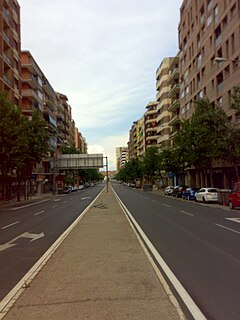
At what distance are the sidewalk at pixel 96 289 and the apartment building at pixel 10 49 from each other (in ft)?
139

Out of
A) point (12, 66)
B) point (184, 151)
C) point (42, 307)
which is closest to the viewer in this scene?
point (42, 307)

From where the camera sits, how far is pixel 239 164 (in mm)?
37125

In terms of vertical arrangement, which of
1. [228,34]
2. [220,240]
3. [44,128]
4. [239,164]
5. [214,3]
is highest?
[214,3]

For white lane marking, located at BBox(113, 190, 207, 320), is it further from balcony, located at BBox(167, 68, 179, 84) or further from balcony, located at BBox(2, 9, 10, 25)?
balcony, located at BBox(167, 68, 179, 84)

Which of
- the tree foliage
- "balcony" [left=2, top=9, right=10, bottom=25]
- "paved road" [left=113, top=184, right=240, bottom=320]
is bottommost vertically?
"paved road" [left=113, top=184, right=240, bottom=320]

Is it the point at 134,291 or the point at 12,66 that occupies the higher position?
the point at 12,66

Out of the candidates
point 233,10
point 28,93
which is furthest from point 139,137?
point 233,10

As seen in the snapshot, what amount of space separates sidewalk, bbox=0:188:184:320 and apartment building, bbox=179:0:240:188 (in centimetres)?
2497

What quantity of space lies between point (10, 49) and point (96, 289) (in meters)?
52.7

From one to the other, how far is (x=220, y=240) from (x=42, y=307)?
792 centimetres

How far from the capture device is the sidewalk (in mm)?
5266

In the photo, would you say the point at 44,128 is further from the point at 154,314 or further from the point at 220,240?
the point at 154,314

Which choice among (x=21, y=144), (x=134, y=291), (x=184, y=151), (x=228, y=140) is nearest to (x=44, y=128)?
(x=21, y=144)

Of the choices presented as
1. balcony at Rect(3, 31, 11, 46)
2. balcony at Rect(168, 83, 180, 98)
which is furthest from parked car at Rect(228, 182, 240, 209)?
balcony at Rect(168, 83, 180, 98)
